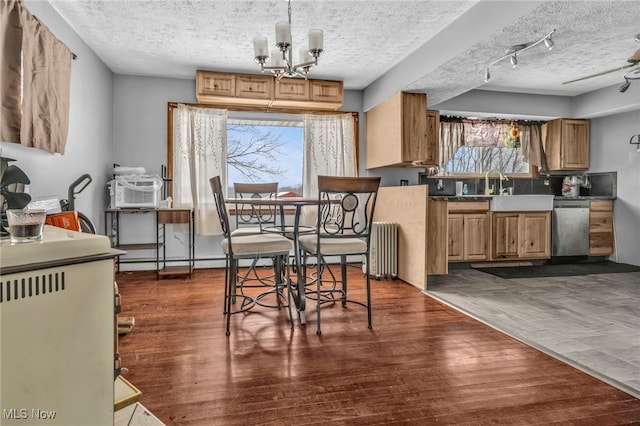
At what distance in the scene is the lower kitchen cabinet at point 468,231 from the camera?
479cm

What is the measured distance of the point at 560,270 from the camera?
4.74 m

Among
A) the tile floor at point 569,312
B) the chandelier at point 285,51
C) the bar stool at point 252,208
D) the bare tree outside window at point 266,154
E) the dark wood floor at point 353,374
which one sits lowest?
the dark wood floor at point 353,374

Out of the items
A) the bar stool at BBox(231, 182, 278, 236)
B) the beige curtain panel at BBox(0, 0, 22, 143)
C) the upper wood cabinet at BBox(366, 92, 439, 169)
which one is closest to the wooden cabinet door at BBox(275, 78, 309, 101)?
the upper wood cabinet at BBox(366, 92, 439, 169)

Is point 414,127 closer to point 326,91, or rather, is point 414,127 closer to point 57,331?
point 326,91

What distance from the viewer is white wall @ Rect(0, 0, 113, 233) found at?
274 centimetres

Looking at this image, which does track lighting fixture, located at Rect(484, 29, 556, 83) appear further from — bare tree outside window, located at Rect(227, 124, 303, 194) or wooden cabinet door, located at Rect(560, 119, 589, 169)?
wooden cabinet door, located at Rect(560, 119, 589, 169)

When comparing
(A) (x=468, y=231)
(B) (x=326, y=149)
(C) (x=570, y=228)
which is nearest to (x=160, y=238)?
(B) (x=326, y=149)

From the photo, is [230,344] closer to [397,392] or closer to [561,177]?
[397,392]

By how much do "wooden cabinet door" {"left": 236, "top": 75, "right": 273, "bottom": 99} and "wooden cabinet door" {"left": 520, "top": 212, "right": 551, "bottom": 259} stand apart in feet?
12.0

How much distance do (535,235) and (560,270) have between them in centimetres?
54

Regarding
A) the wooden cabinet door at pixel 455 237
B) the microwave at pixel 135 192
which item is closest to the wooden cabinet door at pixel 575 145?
the wooden cabinet door at pixel 455 237

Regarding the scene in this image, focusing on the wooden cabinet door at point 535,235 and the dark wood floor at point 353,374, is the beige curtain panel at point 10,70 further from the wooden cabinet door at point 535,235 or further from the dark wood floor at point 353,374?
the wooden cabinet door at point 535,235

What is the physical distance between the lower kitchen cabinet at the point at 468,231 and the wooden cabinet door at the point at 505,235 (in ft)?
0.43

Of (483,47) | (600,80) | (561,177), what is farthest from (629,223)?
(483,47)
